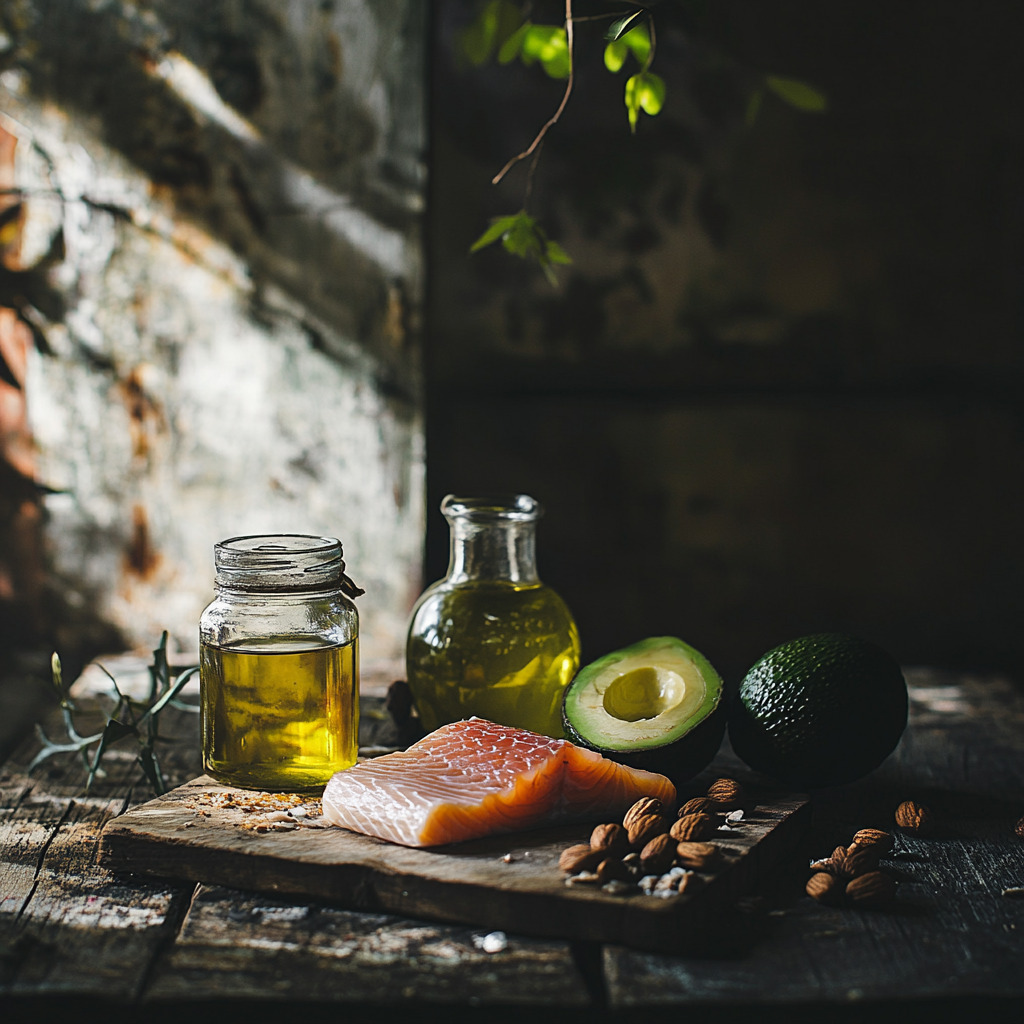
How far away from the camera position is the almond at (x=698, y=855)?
3.10 ft

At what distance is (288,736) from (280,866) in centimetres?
23

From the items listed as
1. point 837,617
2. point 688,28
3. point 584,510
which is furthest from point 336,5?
point 837,617

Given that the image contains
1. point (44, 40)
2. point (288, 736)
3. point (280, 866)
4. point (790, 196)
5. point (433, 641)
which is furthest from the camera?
point (790, 196)

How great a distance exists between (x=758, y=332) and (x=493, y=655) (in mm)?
1042

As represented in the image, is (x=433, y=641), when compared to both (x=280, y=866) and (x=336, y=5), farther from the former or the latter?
(x=336, y=5)

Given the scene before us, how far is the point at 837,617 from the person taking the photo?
2096 mm

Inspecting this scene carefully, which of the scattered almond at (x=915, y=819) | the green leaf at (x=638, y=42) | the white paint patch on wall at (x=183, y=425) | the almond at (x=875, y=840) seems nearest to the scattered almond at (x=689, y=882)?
the almond at (x=875, y=840)

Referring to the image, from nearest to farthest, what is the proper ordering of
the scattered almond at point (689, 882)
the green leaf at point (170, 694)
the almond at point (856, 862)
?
the scattered almond at point (689, 882) < the almond at point (856, 862) < the green leaf at point (170, 694)

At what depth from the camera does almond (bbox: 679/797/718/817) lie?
1.07 meters

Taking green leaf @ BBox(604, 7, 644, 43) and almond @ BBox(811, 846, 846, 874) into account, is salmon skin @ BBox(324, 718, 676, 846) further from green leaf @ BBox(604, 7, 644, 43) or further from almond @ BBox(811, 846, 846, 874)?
green leaf @ BBox(604, 7, 644, 43)

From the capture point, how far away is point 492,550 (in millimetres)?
1331

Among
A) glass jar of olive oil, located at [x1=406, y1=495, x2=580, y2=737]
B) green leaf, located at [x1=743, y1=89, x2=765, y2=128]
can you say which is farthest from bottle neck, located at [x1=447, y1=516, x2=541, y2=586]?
green leaf, located at [x1=743, y1=89, x2=765, y2=128]

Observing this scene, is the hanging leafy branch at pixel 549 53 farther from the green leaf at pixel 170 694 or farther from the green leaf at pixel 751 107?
the green leaf at pixel 170 694

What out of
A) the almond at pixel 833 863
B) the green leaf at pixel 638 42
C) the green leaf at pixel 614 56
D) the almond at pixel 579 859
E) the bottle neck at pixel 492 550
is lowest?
the almond at pixel 833 863
